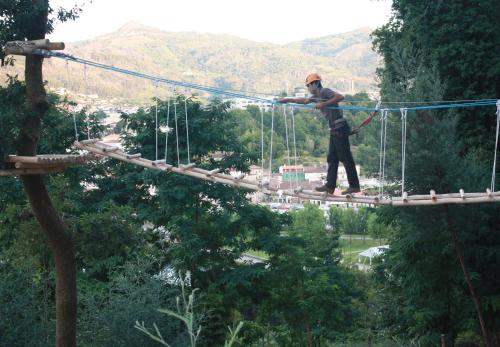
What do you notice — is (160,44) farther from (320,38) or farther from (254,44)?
(320,38)

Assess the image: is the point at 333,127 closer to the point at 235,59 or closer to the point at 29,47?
the point at 29,47

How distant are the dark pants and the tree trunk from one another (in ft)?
9.41

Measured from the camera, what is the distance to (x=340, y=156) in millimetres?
6828

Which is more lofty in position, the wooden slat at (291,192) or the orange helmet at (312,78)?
the orange helmet at (312,78)

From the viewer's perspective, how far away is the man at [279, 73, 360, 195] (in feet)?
20.8

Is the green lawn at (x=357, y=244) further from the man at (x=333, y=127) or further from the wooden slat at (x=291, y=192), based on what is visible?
the wooden slat at (x=291, y=192)

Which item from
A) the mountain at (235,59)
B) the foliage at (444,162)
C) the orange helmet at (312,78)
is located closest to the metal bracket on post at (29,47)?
the orange helmet at (312,78)

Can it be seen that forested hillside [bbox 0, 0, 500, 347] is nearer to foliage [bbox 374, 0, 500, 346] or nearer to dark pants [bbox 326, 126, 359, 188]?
foliage [bbox 374, 0, 500, 346]

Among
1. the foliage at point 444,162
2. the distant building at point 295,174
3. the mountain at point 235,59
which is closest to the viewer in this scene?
the distant building at point 295,174

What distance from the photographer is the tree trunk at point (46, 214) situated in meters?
6.75

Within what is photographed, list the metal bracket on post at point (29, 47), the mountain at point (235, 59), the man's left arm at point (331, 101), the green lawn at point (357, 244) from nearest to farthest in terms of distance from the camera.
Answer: the metal bracket on post at point (29, 47) < the man's left arm at point (331, 101) < the green lawn at point (357, 244) < the mountain at point (235, 59)

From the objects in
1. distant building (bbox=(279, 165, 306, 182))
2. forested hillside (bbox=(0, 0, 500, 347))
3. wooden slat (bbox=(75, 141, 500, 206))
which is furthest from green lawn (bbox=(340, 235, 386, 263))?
wooden slat (bbox=(75, 141, 500, 206))

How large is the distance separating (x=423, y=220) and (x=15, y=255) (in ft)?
18.8

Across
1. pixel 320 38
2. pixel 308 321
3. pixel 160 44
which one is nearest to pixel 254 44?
pixel 160 44
